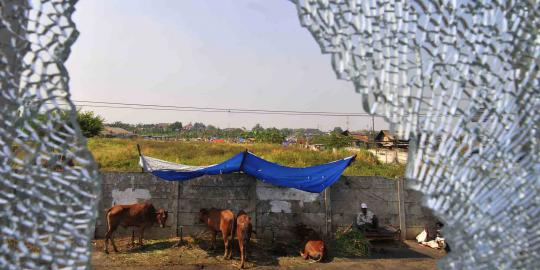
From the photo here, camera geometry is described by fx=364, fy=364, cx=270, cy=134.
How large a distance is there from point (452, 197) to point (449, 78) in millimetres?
437

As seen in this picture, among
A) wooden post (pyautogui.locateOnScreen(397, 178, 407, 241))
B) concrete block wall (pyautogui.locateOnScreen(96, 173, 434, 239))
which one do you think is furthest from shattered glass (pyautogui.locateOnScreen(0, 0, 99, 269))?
wooden post (pyautogui.locateOnScreen(397, 178, 407, 241))

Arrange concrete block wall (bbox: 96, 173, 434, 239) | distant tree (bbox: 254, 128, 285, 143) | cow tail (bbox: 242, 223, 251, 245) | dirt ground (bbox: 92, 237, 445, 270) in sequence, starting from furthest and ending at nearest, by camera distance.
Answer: distant tree (bbox: 254, 128, 285, 143) < concrete block wall (bbox: 96, 173, 434, 239) < cow tail (bbox: 242, 223, 251, 245) < dirt ground (bbox: 92, 237, 445, 270)

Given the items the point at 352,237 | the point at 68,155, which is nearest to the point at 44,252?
the point at 68,155

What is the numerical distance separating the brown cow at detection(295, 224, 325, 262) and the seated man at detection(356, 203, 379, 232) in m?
1.11

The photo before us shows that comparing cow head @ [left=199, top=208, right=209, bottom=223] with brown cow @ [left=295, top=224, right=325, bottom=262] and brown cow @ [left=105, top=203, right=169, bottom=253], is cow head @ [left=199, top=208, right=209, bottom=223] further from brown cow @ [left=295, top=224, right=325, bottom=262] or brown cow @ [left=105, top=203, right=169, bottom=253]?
brown cow @ [left=295, top=224, right=325, bottom=262]

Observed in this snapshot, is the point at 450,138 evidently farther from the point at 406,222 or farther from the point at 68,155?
the point at 406,222

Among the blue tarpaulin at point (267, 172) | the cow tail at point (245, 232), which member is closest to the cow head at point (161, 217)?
the blue tarpaulin at point (267, 172)

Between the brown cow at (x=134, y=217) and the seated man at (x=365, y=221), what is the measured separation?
3.87 metres

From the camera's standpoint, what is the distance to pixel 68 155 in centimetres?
120

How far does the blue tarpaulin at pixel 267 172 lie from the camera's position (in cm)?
668

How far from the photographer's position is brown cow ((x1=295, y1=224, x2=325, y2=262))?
6324mm

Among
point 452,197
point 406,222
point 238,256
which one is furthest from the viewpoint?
point 406,222

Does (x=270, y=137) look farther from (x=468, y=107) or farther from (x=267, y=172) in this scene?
(x=468, y=107)

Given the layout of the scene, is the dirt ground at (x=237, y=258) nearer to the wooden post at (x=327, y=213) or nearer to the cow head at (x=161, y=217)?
the cow head at (x=161, y=217)
